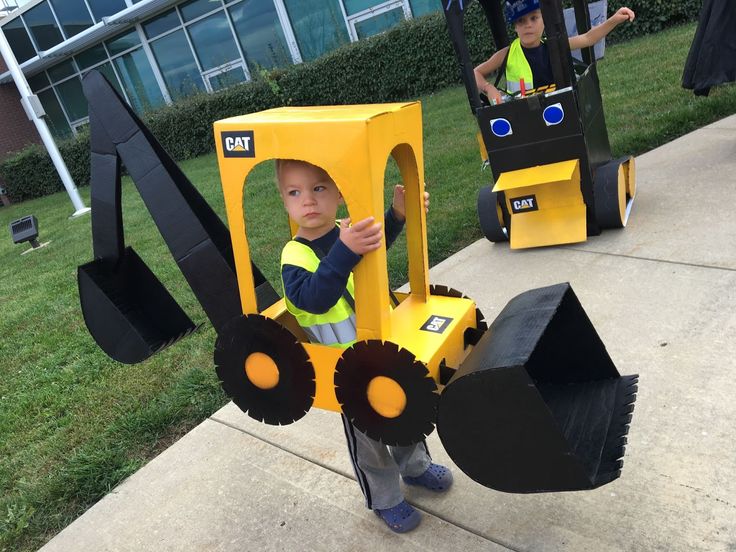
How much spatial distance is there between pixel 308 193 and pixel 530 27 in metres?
2.72

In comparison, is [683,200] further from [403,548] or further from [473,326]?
[403,548]

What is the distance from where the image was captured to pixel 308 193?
1.55 meters

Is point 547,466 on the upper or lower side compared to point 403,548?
upper

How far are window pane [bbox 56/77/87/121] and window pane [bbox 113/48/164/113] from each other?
2148 mm

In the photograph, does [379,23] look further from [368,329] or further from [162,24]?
[368,329]

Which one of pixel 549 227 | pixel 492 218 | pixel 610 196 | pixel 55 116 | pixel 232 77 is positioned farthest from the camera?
pixel 55 116

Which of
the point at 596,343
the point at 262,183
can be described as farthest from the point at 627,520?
the point at 262,183

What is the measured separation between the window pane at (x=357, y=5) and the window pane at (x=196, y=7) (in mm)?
3861

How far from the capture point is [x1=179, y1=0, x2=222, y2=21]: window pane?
50.0 feet

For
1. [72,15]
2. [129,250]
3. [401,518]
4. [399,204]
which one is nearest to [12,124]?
[72,15]

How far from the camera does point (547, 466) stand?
1371 millimetres

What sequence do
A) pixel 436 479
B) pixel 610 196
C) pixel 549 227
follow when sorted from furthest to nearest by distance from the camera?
pixel 549 227, pixel 610 196, pixel 436 479

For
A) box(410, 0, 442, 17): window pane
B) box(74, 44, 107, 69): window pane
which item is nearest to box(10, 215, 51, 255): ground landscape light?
box(410, 0, 442, 17): window pane

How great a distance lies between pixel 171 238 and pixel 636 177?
3.78 metres
